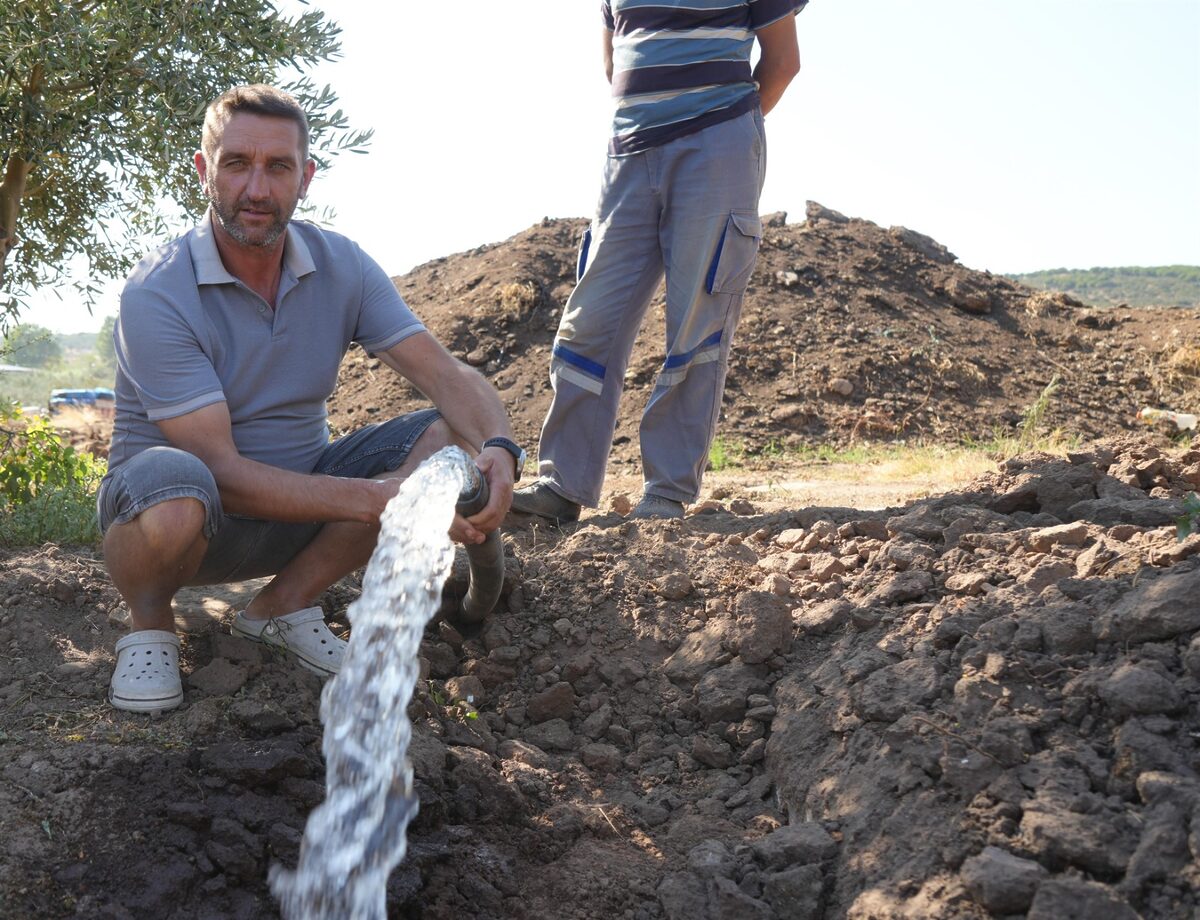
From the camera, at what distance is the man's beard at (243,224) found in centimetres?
322

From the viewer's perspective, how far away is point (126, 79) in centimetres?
503

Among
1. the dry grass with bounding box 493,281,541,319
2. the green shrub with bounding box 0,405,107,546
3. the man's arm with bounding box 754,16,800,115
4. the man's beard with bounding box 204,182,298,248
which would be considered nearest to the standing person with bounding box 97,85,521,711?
the man's beard with bounding box 204,182,298,248

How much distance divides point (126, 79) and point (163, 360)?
256 centimetres

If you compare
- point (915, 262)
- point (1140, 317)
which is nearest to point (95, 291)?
point (915, 262)

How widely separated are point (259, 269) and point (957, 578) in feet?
6.95

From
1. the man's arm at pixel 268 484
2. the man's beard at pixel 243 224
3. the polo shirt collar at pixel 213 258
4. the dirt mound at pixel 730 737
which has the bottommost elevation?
the dirt mound at pixel 730 737

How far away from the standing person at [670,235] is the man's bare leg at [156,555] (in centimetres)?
166

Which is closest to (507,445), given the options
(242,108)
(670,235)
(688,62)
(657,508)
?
(242,108)

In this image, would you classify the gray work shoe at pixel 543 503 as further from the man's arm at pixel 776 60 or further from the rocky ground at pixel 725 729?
the man's arm at pixel 776 60

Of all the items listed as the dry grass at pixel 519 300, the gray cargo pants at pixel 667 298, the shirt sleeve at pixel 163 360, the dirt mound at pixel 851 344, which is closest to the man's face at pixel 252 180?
the shirt sleeve at pixel 163 360

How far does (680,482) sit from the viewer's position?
461 centimetres

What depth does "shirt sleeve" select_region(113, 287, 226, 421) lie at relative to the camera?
3041 millimetres

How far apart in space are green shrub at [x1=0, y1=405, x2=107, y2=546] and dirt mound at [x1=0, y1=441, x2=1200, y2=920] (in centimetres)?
58

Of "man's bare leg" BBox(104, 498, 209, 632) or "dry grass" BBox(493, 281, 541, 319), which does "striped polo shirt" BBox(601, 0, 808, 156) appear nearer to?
"man's bare leg" BBox(104, 498, 209, 632)
